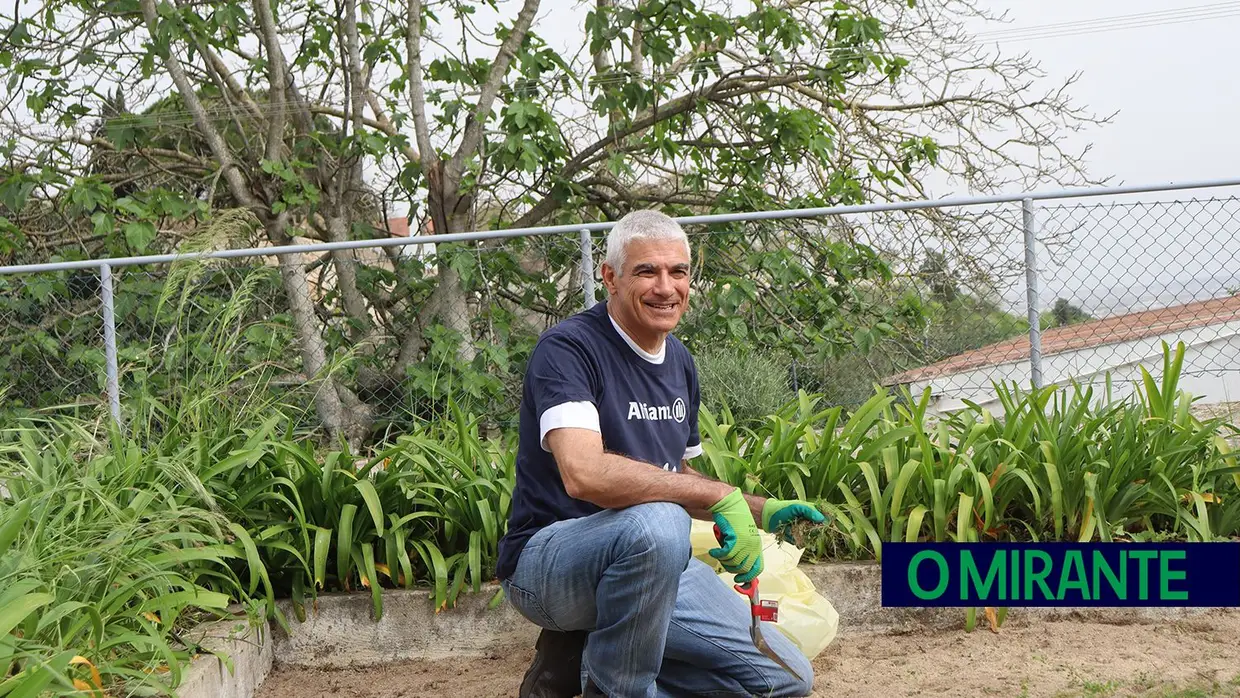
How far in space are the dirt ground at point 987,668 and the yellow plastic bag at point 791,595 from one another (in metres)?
0.18

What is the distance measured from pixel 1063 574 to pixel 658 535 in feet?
6.77

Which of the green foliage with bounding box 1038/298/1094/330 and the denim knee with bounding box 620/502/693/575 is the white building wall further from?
the denim knee with bounding box 620/502/693/575

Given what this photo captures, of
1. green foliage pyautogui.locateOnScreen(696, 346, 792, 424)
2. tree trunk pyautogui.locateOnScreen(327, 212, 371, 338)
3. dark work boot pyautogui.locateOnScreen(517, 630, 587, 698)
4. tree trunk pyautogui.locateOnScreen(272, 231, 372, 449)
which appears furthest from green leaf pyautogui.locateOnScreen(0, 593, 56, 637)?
tree trunk pyautogui.locateOnScreen(327, 212, 371, 338)

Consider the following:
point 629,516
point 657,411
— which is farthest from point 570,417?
point 657,411

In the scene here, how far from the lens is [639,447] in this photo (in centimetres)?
282

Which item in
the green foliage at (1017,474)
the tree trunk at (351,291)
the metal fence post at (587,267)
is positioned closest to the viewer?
the green foliage at (1017,474)

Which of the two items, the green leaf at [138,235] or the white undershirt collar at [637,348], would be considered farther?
the green leaf at [138,235]

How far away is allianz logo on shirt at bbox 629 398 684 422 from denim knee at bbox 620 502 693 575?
12.0 inches

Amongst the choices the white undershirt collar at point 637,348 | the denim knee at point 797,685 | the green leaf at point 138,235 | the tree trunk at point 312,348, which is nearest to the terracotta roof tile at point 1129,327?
the denim knee at point 797,685

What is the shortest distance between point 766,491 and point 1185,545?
57.0 inches

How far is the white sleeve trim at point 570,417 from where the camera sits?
259 centimetres

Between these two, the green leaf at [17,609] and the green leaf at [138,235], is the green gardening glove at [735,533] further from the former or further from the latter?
the green leaf at [138,235]

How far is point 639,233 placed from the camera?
9.22 ft

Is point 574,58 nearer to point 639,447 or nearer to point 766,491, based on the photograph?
point 766,491
